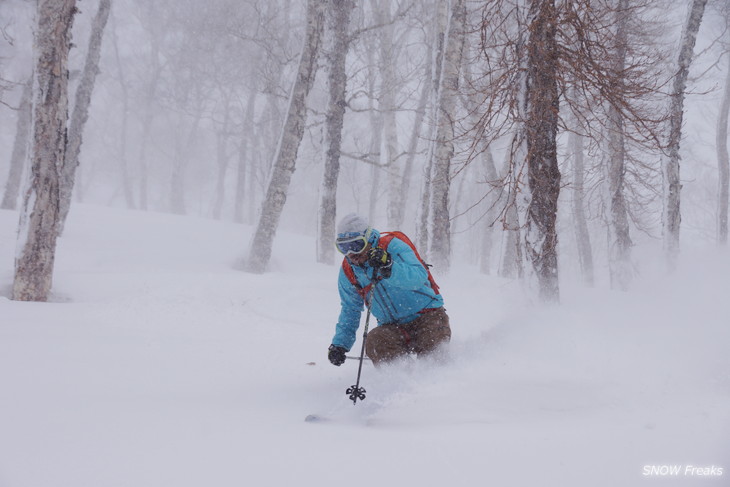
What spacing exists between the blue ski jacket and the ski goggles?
145 mm

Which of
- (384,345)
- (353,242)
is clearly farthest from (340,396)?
(353,242)

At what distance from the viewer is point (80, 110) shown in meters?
10.4

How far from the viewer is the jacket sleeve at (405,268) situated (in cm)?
367

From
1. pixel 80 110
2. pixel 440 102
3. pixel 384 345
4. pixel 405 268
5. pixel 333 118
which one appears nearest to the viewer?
pixel 405 268

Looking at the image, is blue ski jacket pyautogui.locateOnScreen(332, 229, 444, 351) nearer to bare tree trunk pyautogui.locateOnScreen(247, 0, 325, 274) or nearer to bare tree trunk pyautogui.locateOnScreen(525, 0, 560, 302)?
bare tree trunk pyautogui.locateOnScreen(525, 0, 560, 302)

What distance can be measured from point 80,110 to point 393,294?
32.7 ft

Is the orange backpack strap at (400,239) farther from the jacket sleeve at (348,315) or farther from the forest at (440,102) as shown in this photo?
the forest at (440,102)

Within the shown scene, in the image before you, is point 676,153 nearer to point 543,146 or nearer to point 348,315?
point 543,146

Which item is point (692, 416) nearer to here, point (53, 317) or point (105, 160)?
point (53, 317)

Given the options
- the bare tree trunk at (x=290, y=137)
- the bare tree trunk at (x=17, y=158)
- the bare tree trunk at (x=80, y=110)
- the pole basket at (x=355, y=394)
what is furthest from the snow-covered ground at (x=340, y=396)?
the bare tree trunk at (x=17, y=158)

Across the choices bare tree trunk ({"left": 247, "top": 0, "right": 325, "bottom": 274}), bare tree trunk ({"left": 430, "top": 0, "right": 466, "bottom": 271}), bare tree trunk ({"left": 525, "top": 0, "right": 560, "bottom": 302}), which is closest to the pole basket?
bare tree trunk ({"left": 525, "top": 0, "right": 560, "bottom": 302})

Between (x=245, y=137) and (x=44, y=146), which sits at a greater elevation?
(x=245, y=137)

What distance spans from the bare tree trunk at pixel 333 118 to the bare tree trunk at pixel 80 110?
514 centimetres

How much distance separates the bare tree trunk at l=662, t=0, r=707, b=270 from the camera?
31.4 feet
